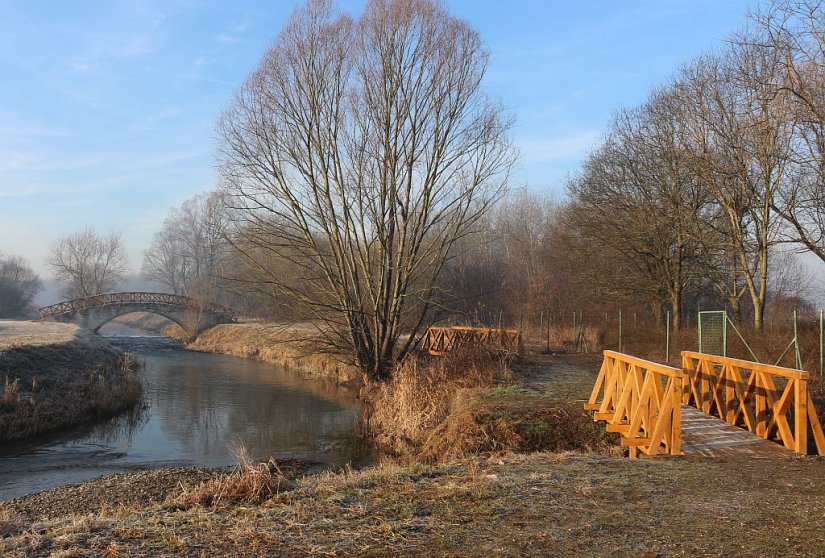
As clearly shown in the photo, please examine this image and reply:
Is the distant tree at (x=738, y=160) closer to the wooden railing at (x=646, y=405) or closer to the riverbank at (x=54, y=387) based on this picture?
the wooden railing at (x=646, y=405)

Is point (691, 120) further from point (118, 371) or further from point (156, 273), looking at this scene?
point (156, 273)

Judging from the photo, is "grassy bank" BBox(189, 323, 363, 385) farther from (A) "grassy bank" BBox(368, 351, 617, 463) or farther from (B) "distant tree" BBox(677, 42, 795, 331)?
(B) "distant tree" BBox(677, 42, 795, 331)

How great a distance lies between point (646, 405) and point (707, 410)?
2.99 m

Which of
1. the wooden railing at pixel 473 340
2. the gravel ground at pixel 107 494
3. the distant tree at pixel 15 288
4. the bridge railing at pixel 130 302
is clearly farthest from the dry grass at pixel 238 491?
the distant tree at pixel 15 288

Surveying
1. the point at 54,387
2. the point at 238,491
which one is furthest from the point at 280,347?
the point at 238,491

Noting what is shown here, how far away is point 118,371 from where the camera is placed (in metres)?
20.8

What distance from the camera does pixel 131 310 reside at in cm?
4366

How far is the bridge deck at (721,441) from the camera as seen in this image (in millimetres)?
7809

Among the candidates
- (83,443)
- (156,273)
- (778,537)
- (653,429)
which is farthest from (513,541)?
(156,273)

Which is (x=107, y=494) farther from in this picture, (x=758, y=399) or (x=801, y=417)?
(x=758, y=399)

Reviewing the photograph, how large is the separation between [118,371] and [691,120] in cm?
2089

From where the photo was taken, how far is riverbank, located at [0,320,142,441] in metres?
14.3

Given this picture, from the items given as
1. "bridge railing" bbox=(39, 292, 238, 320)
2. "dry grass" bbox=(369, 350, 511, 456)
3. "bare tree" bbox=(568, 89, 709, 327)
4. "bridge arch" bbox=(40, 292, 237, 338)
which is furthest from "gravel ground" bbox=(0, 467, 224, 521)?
"bridge railing" bbox=(39, 292, 238, 320)

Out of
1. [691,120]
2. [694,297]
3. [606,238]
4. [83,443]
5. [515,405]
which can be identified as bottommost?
[83,443]
